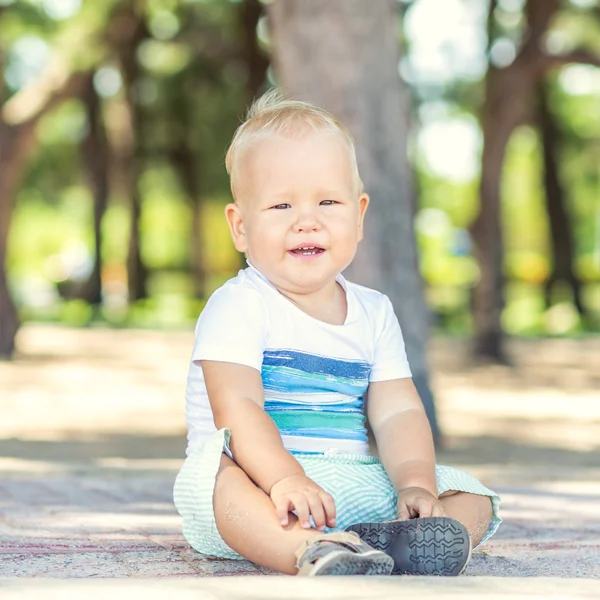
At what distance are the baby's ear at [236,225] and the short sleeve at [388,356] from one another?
1.54 feet

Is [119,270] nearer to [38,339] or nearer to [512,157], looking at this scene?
[512,157]

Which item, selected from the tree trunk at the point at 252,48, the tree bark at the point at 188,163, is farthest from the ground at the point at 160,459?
the tree bark at the point at 188,163

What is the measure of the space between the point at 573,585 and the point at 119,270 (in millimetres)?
40799

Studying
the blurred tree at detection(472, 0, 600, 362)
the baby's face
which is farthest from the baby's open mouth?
the blurred tree at detection(472, 0, 600, 362)

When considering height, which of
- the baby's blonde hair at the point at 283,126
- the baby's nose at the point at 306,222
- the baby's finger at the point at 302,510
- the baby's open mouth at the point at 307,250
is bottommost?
the baby's finger at the point at 302,510

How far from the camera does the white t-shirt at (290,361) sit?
3.33 m

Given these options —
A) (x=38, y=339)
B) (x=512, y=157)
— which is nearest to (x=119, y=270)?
(x=512, y=157)

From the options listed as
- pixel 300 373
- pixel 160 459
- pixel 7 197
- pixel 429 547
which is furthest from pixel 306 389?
pixel 7 197

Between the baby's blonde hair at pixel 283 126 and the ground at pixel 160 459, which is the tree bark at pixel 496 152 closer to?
the ground at pixel 160 459

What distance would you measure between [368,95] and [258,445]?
175 inches

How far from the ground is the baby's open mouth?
858 millimetres

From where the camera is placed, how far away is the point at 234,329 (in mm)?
3307

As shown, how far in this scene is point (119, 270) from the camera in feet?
141

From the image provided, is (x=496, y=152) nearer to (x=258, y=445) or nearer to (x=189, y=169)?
(x=258, y=445)
